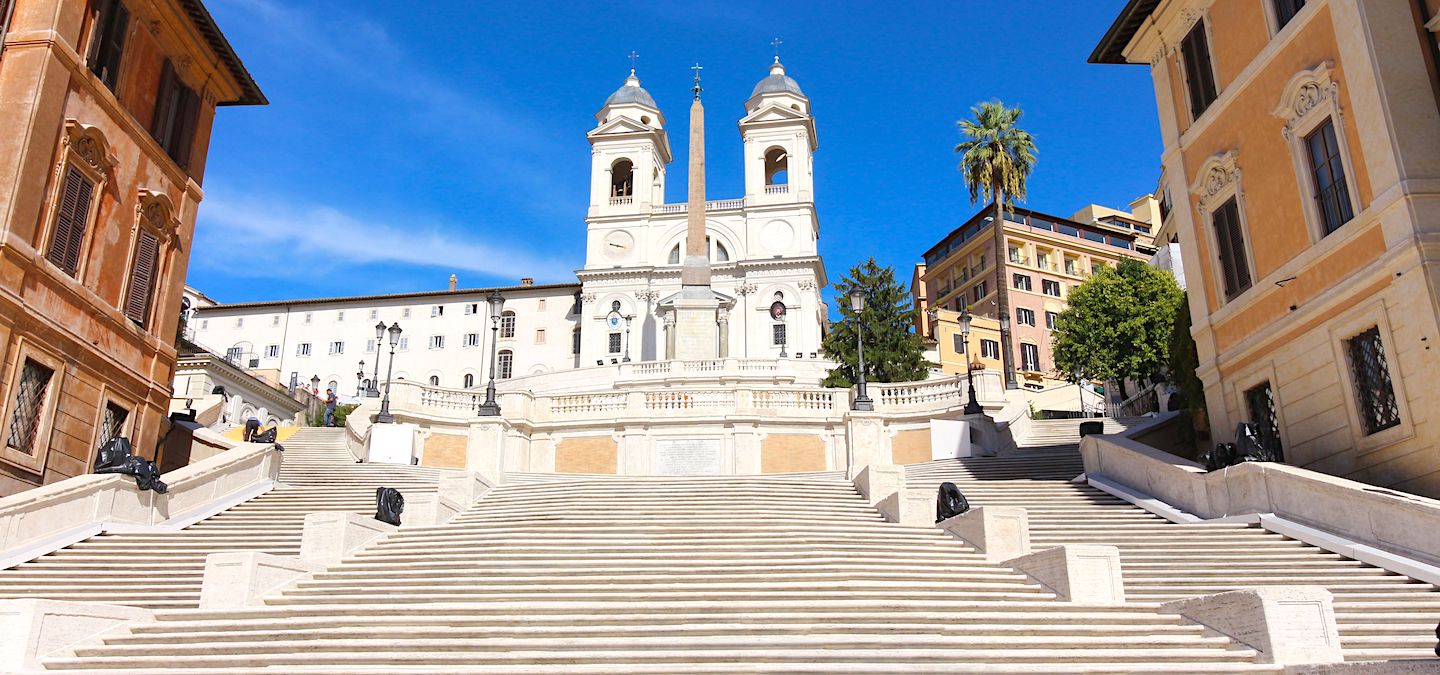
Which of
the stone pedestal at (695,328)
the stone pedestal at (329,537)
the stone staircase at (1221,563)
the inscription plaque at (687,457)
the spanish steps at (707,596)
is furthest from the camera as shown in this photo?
the stone pedestal at (695,328)

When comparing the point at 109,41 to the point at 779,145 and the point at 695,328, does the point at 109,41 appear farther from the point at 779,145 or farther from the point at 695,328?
the point at 779,145

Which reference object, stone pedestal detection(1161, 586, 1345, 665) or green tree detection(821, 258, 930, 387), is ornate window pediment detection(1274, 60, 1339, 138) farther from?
green tree detection(821, 258, 930, 387)

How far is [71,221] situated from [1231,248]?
75.1ft

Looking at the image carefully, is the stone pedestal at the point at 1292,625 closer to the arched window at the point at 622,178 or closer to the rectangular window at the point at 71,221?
the rectangular window at the point at 71,221

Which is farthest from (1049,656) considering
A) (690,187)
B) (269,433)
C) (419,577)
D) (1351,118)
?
(690,187)

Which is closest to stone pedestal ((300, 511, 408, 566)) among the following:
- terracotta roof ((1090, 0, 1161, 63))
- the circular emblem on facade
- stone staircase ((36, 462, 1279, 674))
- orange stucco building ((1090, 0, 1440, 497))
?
stone staircase ((36, 462, 1279, 674))

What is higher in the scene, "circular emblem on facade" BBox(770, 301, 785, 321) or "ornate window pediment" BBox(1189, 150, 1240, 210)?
"circular emblem on facade" BBox(770, 301, 785, 321)

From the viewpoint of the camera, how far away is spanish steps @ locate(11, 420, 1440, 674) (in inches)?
384

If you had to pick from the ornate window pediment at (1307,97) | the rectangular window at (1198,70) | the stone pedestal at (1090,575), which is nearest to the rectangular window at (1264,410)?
the ornate window pediment at (1307,97)

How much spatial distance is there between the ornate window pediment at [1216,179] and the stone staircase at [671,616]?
10.8 meters

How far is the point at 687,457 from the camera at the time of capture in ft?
94.6

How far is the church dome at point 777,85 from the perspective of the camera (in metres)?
80.6

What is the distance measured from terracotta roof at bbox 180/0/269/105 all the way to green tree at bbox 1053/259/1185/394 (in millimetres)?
35902

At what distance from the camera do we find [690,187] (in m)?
61.6
